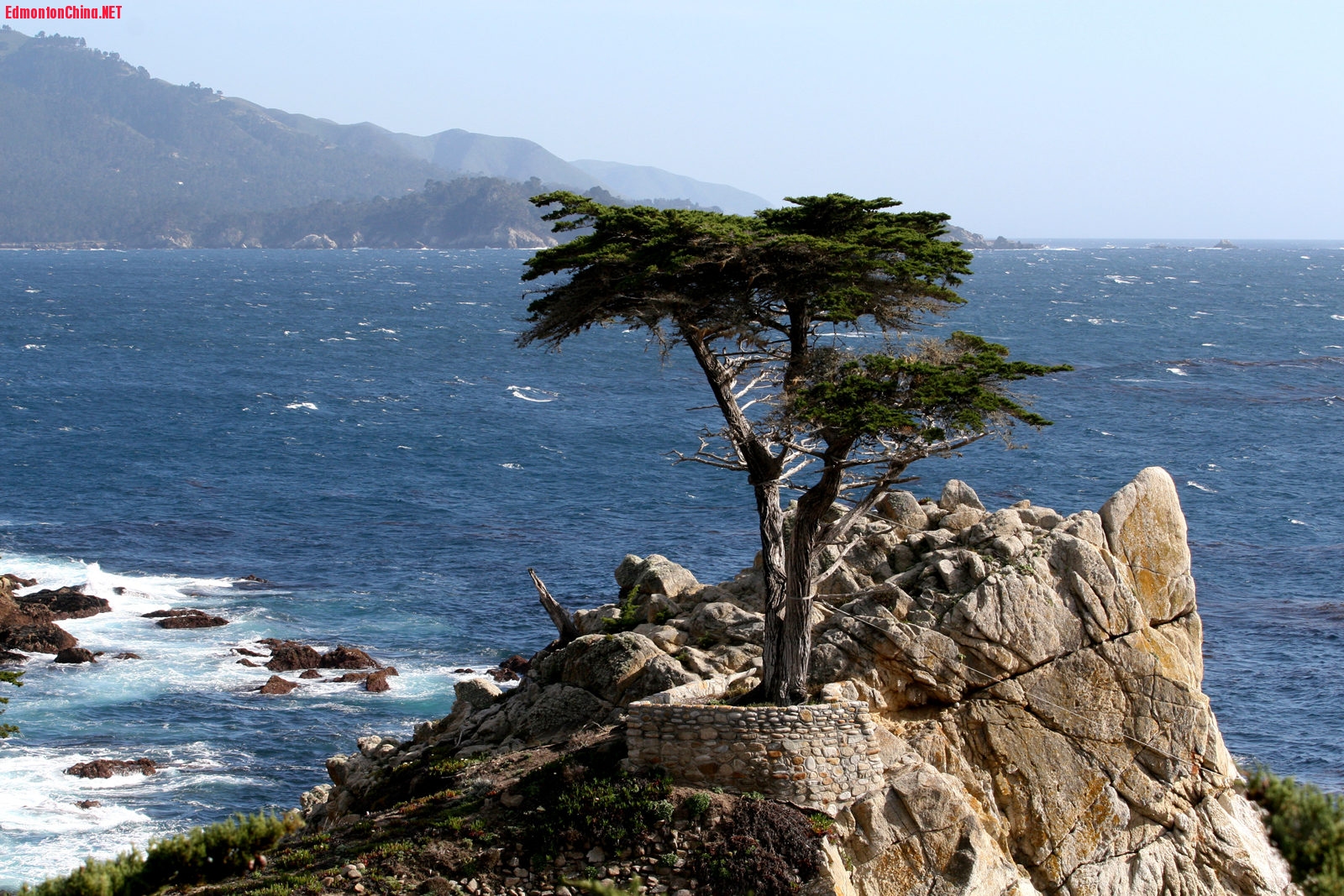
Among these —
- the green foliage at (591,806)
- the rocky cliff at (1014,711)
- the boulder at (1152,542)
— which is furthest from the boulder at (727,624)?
the boulder at (1152,542)

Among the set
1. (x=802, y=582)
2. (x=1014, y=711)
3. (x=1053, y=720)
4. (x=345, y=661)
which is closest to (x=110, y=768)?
(x=345, y=661)

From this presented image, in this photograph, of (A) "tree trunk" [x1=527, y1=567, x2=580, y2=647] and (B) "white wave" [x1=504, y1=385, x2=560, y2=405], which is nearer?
(A) "tree trunk" [x1=527, y1=567, x2=580, y2=647]

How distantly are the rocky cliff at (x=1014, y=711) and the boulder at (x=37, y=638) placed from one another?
22735 mm

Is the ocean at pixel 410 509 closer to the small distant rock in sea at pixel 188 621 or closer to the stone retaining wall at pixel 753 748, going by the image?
the small distant rock in sea at pixel 188 621

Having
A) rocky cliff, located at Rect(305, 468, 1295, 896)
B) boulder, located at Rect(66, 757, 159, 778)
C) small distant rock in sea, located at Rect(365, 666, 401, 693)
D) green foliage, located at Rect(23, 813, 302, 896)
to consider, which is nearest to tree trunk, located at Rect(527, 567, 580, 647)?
rocky cliff, located at Rect(305, 468, 1295, 896)

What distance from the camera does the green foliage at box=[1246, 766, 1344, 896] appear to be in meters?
12.9

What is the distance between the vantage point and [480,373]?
104 meters

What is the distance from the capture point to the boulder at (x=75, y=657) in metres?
42.4

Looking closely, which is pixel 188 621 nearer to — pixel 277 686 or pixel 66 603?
pixel 66 603

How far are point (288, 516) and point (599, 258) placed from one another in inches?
1713

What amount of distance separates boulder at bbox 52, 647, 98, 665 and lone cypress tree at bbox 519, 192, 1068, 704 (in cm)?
2721

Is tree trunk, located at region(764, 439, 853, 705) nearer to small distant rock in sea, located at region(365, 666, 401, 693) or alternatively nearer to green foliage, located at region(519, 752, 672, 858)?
green foliage, located at region(519, 752, 672, 858)

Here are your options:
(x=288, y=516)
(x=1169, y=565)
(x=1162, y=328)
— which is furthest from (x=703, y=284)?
(x=1162, y=328)

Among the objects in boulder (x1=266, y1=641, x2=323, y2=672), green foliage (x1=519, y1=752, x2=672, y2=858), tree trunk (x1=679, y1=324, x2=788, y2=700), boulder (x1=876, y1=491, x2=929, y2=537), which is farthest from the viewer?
boulder (x1=266, y1=641, x2=323, y2=672)
